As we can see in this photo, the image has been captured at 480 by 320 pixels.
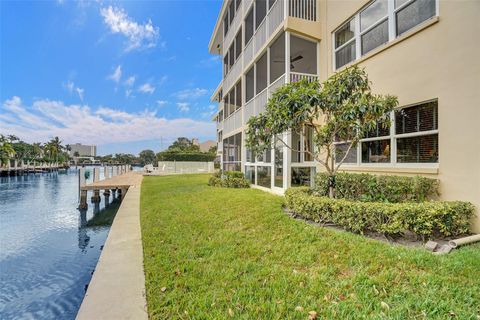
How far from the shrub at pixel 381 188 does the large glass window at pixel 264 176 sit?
353 centimetres

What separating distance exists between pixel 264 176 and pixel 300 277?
8256 millimetres

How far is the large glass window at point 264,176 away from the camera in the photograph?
1071 centimetres

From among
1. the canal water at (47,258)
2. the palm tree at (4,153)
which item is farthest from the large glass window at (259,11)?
the palm tree at (4,153)

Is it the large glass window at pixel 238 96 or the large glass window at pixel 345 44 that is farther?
the large glass window at pixel 238 96

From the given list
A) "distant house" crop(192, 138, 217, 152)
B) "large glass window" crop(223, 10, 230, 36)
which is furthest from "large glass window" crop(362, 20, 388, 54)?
"distant house" crop(192, 138, 217, 152)

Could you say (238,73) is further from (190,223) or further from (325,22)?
(190,223)

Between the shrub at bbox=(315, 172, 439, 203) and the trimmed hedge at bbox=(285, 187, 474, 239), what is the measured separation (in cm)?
69

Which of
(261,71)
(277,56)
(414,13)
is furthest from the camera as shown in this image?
(261,71)

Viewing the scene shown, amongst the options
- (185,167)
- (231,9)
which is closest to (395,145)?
(231,9)

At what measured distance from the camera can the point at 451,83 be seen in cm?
500

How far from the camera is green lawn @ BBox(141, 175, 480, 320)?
2.46m

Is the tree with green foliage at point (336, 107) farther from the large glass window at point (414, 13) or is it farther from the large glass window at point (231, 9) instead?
the large glass window at point (231, 9)

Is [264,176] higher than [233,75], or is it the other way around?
[233,75]

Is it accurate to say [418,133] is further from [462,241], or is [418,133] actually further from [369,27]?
[369,27]
